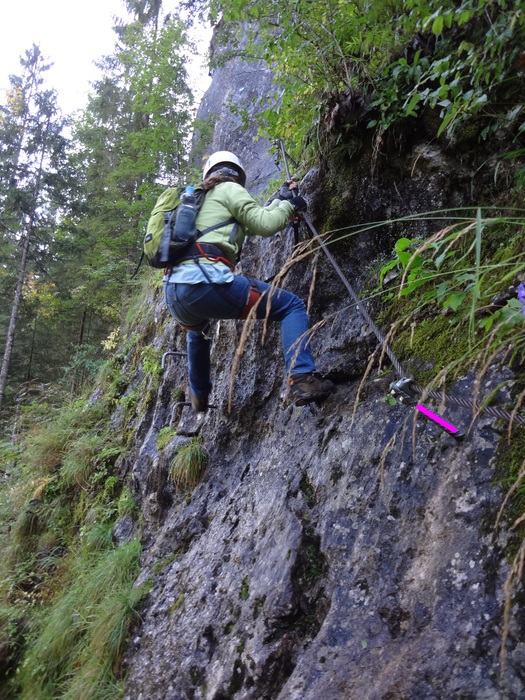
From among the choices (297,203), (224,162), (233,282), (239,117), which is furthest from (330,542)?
(239,117)

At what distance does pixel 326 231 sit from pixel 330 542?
2802mm

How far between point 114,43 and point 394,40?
1984cm

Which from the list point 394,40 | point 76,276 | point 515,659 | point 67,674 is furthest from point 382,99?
point 76,276

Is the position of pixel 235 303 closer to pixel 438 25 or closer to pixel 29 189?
pixel 438 25

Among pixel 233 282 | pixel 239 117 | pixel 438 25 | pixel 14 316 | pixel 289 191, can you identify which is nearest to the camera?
pixel 438 25

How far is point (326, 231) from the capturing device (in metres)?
4.54

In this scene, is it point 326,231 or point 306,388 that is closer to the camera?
point 306,388

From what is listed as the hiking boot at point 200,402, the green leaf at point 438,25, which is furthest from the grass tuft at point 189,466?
the green leaf at point 438,25

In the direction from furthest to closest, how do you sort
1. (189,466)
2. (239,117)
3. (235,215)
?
(239,117), (189,466), (235,215)

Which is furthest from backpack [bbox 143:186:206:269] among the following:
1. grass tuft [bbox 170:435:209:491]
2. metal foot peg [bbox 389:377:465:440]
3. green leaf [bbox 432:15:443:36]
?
green leaf [bbox 432:15:443:36]

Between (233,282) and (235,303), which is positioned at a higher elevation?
(233,282)

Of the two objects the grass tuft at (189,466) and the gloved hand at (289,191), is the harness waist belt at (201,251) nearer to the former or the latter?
the gloved hand at (289,191)

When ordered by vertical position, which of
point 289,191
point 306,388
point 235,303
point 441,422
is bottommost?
point 441,422

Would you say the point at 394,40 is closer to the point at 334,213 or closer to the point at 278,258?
the point at 334,213
